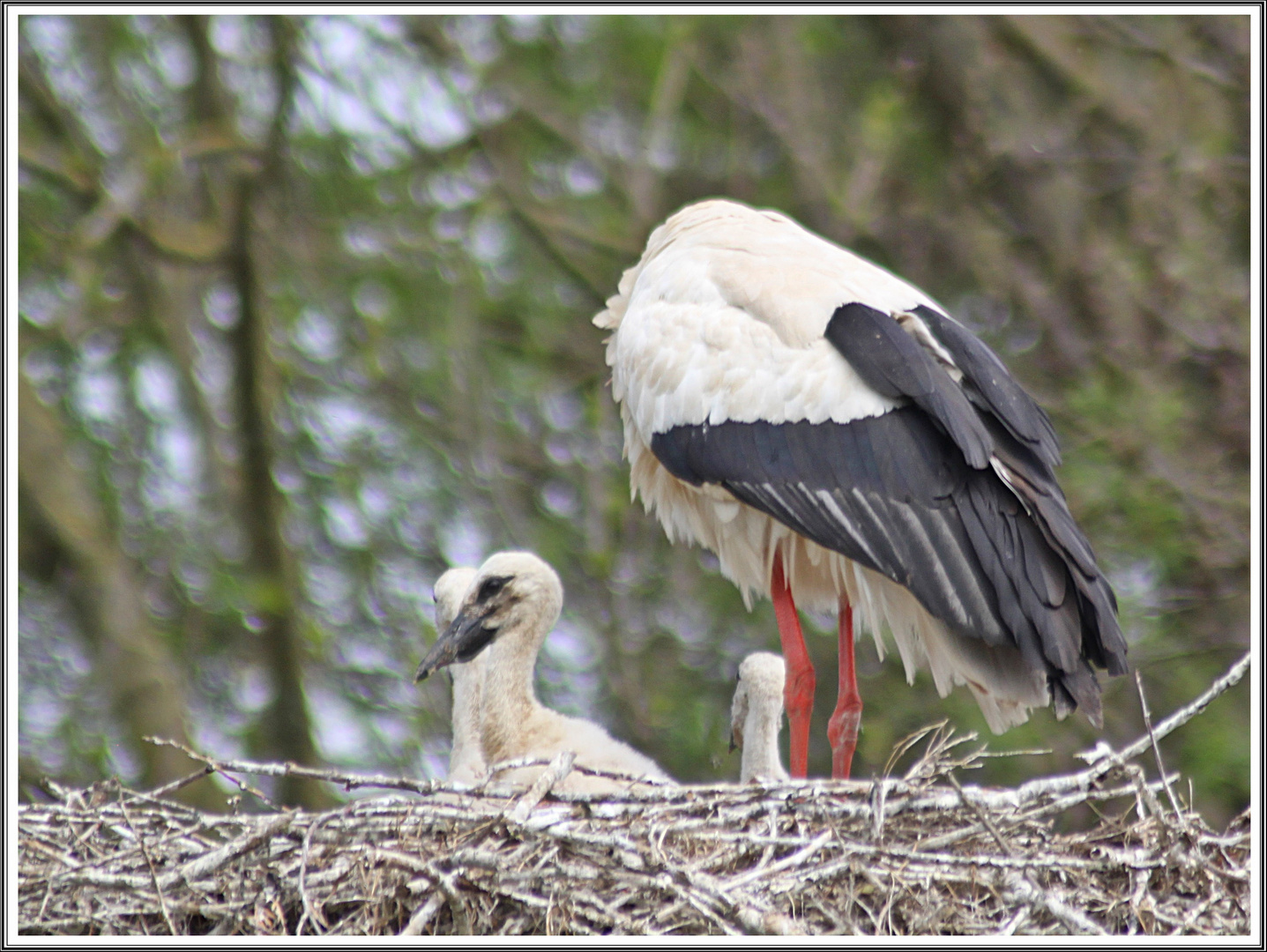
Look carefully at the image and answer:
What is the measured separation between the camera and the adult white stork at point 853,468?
4391mm

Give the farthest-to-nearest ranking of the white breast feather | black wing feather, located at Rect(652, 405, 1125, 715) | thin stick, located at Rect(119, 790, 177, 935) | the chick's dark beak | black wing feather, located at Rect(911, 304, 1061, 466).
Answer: the chick's dark beak
the white breast feather
black wing feather, located at Rect(911, 304, 1061, 466)
black wing feather, located at Rect(652, 405, 1125, 715)
thin stick, located at Rect(119, 790, 177, 935)

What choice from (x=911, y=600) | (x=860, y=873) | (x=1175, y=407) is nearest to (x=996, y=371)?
(x=911, y=600)

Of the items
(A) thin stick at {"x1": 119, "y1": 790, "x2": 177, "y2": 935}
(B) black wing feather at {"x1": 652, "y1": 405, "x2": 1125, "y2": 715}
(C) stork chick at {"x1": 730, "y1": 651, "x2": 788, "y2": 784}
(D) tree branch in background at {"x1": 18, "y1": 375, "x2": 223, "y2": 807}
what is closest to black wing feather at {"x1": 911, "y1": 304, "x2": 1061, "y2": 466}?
(B) black wing feather at {"x1": 652, "y1": 405, "x2": 1125, "y2": 715}

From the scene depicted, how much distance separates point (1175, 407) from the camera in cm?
770

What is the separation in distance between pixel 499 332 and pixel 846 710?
4.41m

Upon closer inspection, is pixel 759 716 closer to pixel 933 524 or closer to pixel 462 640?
pixel 462 640

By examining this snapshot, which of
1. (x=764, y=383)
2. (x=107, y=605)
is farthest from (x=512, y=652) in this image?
(x=107, y=605)

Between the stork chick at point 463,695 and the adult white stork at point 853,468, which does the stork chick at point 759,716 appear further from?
the stork chick at point 463,695

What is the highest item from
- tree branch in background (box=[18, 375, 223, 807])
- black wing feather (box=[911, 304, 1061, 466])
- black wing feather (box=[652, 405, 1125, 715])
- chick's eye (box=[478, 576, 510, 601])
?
black wing feather (box=[911, 304, 1061, 466])

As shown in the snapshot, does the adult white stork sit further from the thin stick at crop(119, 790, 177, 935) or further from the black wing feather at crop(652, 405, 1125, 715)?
the thin stick at crop(119, 790, 177, 935)

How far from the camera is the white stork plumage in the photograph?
495 cm

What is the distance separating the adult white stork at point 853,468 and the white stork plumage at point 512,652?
1.63 ft

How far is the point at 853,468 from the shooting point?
462cm

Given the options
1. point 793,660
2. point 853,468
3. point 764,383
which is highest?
point 764,383
